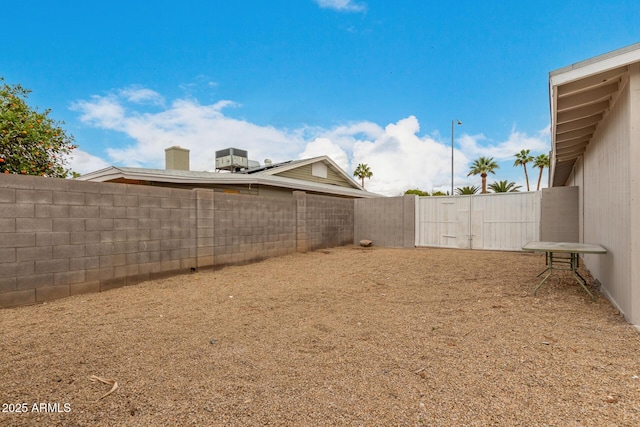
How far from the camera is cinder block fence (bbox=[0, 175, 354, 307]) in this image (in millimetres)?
4230

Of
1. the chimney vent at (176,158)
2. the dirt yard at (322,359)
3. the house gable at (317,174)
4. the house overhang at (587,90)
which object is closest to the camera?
the dirt yard at (322,359)

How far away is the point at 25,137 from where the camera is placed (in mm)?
8383

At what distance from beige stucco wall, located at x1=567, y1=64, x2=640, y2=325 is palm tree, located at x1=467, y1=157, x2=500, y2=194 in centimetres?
2417

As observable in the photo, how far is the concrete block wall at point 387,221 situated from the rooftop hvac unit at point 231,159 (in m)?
6.60

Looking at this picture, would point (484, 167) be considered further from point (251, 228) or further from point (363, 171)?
point (251, 228)

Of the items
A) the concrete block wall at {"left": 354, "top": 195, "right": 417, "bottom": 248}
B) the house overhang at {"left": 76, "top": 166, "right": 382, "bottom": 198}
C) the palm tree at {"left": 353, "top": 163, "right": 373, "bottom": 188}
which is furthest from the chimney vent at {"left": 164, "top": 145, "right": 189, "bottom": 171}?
the palm tree at {"left": 353, "top": 163, "right": 373, "bottom": 188}

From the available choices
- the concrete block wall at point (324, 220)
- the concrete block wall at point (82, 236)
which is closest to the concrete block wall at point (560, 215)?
the concrete block wall at point (324, 220)

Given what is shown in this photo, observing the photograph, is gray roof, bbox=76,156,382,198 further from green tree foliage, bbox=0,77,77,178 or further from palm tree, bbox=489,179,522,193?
palm tree, bbox=489,179,522,193

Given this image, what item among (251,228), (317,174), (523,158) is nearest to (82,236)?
(251,228)

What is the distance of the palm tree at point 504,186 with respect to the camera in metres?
21.4

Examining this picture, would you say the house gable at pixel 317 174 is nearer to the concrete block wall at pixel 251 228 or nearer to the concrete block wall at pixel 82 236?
the concrete block wall at pixel 251 228

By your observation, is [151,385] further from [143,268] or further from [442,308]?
[143,268]

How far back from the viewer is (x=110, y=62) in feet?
32.0

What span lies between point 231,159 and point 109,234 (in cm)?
1072
